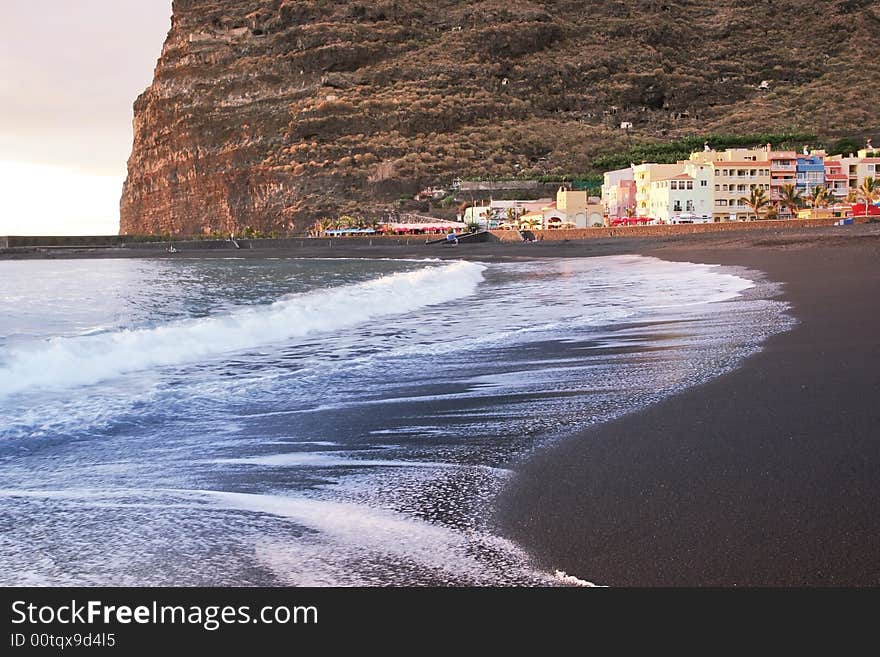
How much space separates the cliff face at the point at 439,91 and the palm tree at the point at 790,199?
27804 millimetres

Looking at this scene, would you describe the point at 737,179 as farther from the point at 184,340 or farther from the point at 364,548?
the point at 364,548

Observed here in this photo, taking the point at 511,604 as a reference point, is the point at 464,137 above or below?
above

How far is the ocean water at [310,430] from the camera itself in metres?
3.39

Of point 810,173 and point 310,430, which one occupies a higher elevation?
point 810,173

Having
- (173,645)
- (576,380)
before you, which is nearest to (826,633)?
(173,645)

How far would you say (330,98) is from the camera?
10825 centimetres

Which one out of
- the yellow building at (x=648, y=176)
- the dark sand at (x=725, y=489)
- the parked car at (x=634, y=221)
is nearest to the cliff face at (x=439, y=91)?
the yellow building at (x=648, y=176)

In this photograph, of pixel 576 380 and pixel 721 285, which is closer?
pixel 576 380

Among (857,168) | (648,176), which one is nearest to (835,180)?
(857,168)

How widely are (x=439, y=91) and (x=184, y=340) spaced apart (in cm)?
10244

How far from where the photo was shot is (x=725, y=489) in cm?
394

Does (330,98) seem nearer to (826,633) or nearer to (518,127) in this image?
(518,127)

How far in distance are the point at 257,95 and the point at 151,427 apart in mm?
115818

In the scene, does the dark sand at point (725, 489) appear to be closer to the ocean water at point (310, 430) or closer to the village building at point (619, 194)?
the ocean water at point (310, 430)
